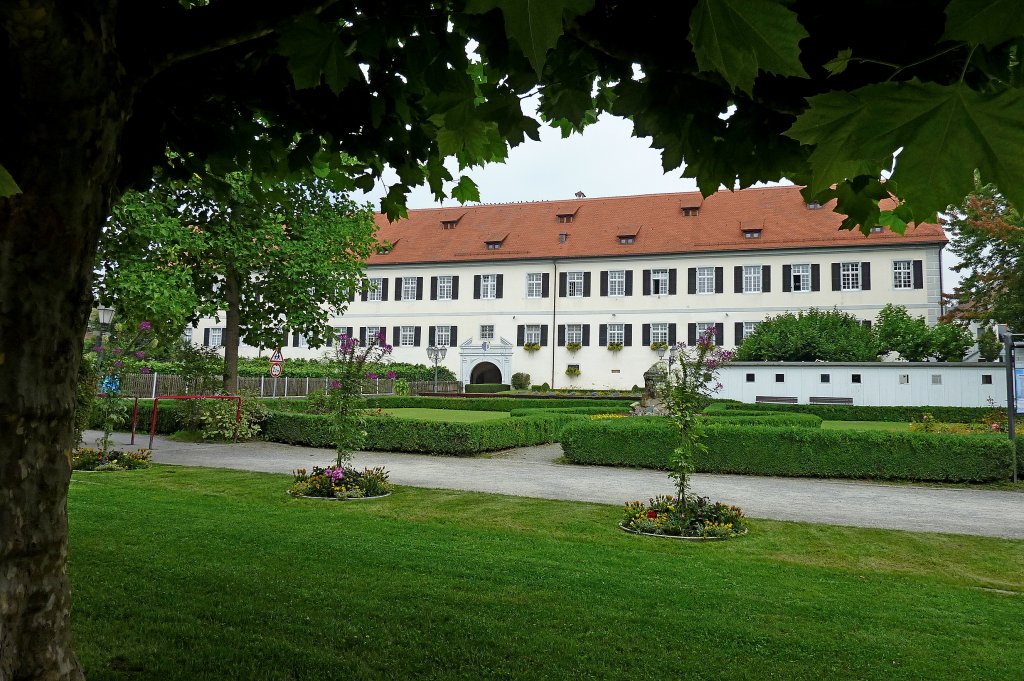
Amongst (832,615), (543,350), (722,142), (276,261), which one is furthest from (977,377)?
(722,142)

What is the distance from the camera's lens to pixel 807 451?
1300 cm

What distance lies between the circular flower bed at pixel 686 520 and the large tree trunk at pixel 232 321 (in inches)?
531

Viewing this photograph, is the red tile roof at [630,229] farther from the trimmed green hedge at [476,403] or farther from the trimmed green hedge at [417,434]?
the trimmed green hedge at [417,434]

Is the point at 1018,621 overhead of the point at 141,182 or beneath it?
beneath

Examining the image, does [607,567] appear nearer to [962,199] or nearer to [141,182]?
[141,182]

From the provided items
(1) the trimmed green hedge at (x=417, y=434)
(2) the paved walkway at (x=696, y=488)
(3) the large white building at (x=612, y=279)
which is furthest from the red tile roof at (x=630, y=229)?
(2) the paved walkway at (x=696, y=488)

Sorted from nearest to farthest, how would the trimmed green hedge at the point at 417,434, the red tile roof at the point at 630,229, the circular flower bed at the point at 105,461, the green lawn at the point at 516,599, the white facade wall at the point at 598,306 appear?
1. the green lawn at the point at 516,599
2. the circular flower bed at the point at 105,461
3. the trimmed green hedge at the point at 417,434
4. the white facade wall at the point at 598,306
5. the red tile roof at the point at 630,229

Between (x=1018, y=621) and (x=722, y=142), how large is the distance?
13.4 feet

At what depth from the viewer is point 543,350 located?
4197cm

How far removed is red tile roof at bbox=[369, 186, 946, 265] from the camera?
38.8 meters

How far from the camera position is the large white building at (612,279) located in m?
37.4

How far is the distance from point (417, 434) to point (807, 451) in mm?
7937

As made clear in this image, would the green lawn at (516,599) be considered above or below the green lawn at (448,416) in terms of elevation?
below

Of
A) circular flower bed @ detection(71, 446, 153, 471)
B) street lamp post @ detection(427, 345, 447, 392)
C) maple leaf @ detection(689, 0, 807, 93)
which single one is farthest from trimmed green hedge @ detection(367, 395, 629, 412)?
maple leaf @ detection(689, 0, 807, 93)
